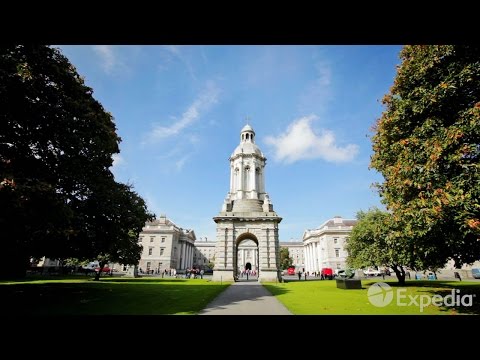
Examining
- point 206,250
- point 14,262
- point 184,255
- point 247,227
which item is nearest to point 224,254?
point 247,227

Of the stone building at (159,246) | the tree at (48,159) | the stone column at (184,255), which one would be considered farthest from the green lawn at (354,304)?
the stone column at (184,255)

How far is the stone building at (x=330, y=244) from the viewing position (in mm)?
77250

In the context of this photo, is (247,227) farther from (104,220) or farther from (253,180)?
(104,220)

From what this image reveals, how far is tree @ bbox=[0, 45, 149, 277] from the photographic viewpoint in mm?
11500

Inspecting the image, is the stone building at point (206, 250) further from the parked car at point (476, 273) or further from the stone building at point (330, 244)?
the parked car at point (476, 273)

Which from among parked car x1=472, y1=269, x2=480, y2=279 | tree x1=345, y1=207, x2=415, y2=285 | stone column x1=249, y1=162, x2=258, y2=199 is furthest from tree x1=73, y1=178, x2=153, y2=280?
parked car x1=472, y1=269, x2=480, y2=279

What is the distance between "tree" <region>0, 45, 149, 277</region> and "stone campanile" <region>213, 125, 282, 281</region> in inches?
837

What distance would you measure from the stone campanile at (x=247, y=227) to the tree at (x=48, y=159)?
21266 mm

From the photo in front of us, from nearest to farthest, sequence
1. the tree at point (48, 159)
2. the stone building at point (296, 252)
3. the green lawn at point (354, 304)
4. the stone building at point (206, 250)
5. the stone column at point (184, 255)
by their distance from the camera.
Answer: the tree at point (48, 159), the green lawn at point (354, 304), the stone column at point (184, 255), the stone building at point (296, 252), the stone building at point (206, 250)

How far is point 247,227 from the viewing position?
38.6m

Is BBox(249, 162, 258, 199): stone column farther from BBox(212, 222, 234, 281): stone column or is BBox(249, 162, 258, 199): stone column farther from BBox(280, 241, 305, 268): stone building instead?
BBox(280, 241, 305, 268): stone building

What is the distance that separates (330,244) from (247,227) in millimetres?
48681
